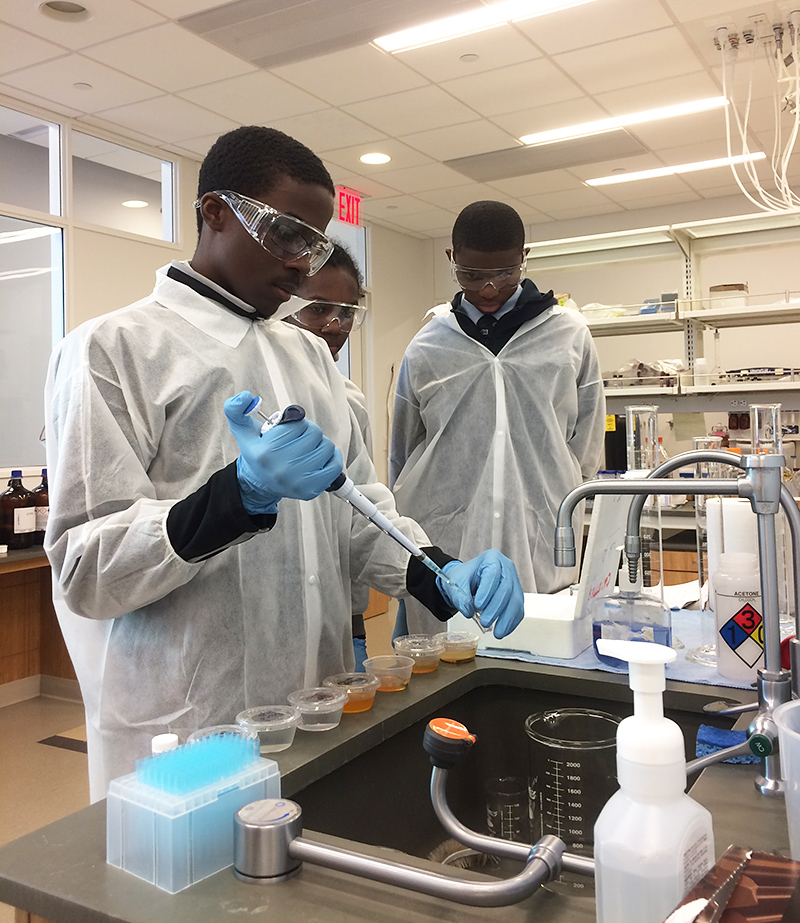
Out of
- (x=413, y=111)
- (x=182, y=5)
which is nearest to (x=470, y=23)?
(x=413, y=111)

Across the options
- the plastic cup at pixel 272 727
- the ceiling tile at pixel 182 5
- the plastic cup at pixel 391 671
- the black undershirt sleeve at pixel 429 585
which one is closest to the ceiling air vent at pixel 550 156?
the ceiling tile at pixel 182 5

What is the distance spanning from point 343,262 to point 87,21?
7.19 ft

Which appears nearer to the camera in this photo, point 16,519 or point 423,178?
point 16,519

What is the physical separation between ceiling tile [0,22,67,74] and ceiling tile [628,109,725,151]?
3217mm

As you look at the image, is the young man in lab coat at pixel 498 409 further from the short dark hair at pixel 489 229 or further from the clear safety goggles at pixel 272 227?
the clear safety goggles at pixel 272 227

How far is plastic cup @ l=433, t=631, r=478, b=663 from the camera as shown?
1.29 meters

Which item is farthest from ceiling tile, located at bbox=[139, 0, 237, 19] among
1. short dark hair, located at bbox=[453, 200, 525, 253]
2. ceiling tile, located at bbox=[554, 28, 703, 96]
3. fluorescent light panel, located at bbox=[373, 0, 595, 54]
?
short dark hair, located at bbox=[453, 200, 525, 253]

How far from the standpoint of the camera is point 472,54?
3.92 meters

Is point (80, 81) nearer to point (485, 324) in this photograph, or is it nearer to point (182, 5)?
point (182, 5)

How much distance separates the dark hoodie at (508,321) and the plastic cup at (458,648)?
1.16 m

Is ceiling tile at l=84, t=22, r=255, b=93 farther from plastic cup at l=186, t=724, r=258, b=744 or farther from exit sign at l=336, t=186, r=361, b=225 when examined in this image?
A: plastic cup at l=186, t=724, r=258, b=744

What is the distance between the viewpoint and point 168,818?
661 mm

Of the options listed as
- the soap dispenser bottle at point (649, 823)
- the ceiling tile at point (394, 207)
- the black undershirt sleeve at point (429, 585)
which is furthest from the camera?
the ceiling tile at point (394, 207)

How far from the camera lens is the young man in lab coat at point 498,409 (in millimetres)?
2229
